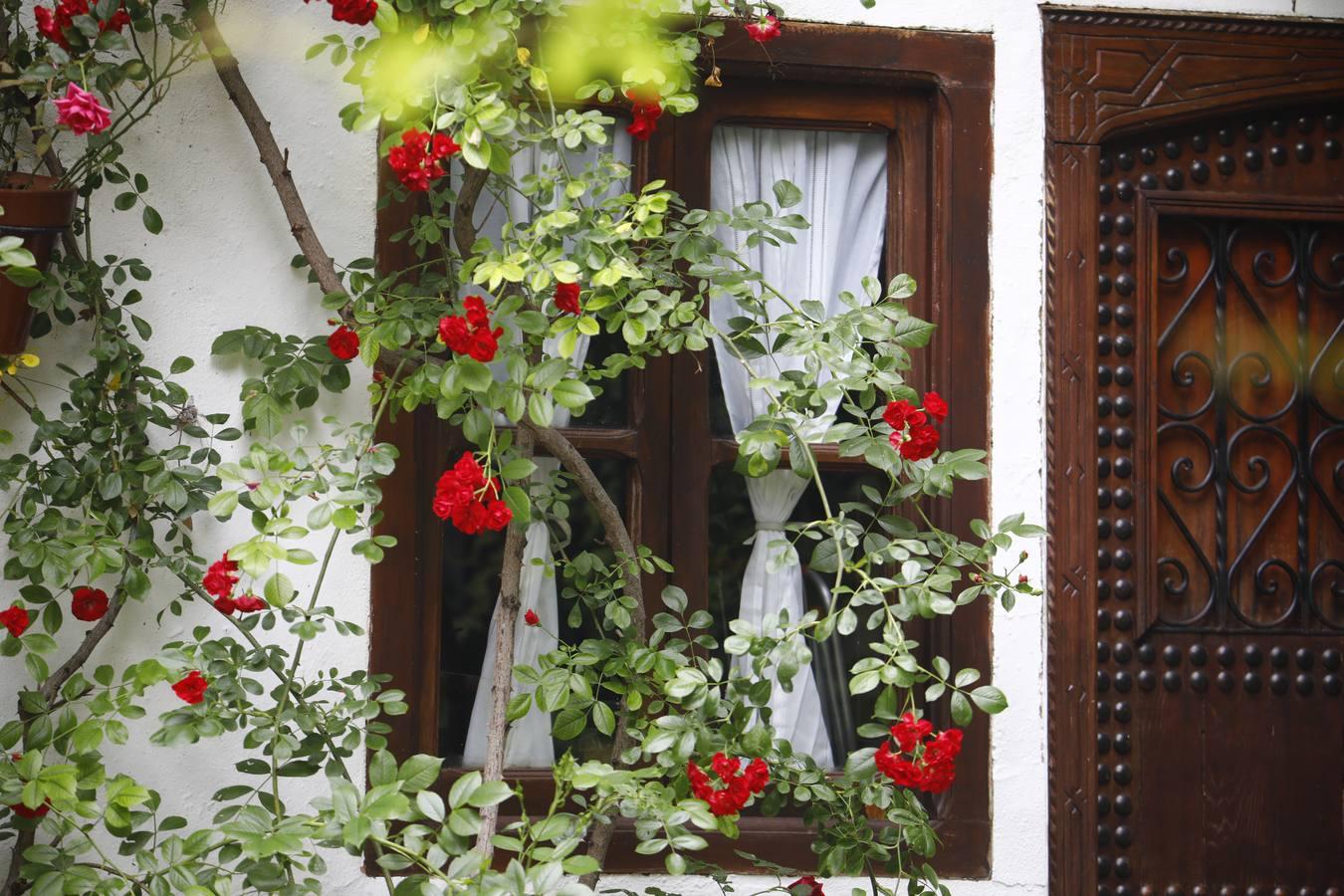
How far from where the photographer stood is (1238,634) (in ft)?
8.64

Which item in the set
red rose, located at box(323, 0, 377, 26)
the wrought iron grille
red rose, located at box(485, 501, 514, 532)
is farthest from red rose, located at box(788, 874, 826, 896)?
red rose, located at box(323, 0, 377, 26)

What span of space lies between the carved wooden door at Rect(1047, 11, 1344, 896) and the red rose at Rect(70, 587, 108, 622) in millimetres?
1748

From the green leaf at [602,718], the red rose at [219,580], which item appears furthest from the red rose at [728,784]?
the red rose at [219,580]

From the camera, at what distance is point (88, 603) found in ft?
6.86

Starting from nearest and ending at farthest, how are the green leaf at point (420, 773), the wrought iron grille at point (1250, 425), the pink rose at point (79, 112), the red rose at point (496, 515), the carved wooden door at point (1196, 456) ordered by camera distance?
the green leaf at point (420, 773) < the red rose at point (496, 515) < the pink rose at point (79, 112) < the carved wooden door at point (1196, 456) < the wrought iron grille at point (1250, 425)

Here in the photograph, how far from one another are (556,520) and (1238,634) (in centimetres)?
143

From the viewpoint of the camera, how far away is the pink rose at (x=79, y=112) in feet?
6.34

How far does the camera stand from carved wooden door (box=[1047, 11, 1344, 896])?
8.34 ft

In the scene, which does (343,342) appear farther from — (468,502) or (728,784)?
(728,784)

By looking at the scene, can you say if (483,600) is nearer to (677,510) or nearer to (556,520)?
(556,520)

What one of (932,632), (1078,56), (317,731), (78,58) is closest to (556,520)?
(317,731)

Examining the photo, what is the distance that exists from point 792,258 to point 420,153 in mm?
976

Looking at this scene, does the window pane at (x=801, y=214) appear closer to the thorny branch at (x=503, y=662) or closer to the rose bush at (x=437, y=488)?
the rose bush at (x=437, y=488)

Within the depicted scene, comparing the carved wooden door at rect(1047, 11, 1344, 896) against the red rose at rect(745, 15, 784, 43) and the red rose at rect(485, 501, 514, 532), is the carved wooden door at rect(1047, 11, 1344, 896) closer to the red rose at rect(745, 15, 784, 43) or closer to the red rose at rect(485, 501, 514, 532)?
the red rose at rect(745, 15, 784, 43)
